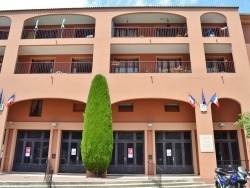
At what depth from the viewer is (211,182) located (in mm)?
13242

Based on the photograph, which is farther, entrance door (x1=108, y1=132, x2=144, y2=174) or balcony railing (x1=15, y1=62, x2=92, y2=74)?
balcony railing (x1=15, y1=62, x2=92, y2=74)

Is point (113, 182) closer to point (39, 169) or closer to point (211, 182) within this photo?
point (211, 182)

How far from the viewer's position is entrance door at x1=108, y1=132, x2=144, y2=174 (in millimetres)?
16266

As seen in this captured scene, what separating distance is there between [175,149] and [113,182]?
6463mm

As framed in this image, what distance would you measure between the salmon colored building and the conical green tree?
124 centimetres

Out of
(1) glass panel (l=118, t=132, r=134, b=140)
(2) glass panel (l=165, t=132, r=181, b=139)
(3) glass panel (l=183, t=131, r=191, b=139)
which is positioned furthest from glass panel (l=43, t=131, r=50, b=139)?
(3) glass panel (l=183, t=131, r=191, b=139)

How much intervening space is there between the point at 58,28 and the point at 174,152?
13714mm


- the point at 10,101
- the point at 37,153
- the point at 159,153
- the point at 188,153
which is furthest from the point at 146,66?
the point at 37,153

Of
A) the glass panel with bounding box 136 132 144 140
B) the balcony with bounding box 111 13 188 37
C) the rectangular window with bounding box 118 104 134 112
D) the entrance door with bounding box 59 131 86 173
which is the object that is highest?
the balcony with bounding box 111 13 188 37

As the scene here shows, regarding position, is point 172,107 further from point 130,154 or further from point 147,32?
point 147,32

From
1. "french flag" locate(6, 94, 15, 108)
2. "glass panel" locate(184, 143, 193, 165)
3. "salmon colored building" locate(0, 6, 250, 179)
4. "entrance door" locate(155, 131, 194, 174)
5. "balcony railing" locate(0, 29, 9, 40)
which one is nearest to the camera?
"french flag" locate(6, 94, 15, 108)

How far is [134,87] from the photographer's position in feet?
51.4

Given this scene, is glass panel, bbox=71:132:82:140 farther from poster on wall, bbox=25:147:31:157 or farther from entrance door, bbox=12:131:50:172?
poster on wall, bbox=25:147:31:157

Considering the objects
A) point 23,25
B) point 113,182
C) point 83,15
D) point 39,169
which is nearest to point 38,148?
point 39,169
